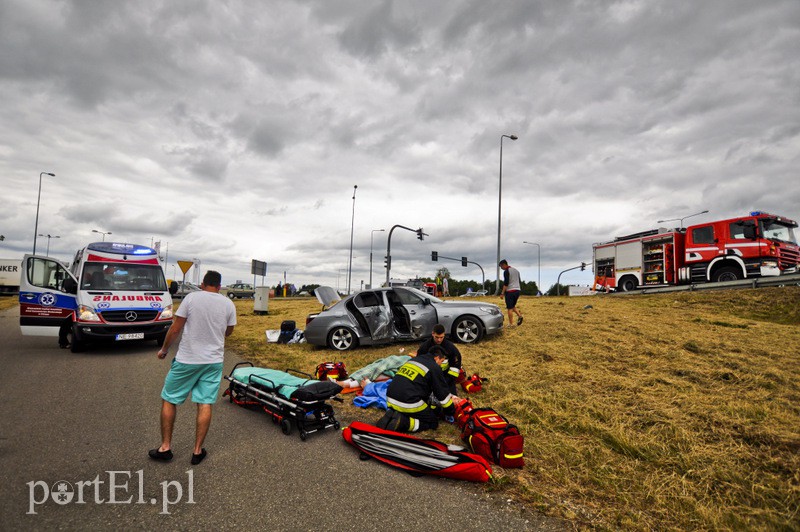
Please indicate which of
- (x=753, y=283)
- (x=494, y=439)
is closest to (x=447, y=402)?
(x=494, y=439)

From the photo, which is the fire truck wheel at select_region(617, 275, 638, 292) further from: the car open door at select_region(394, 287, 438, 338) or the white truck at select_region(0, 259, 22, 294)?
the white truck at select_region(0, 259, 22, 294)

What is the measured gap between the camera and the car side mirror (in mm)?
9391

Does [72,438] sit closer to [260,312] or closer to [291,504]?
[291,504]

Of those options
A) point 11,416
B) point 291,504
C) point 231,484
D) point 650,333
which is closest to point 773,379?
point 650,333

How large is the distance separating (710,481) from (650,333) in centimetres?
658

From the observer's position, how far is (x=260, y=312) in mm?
19656

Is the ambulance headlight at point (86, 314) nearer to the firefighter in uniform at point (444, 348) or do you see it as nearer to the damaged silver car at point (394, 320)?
the damaged silver car at point (394, 320)

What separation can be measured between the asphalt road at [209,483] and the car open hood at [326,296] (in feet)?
17.7

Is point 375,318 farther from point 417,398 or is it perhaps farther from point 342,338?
point 417,398

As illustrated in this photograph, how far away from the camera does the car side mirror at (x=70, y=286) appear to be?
939 centimetres

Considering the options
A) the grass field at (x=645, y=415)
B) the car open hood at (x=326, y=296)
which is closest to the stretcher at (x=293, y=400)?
the grass field at (x=645, y=415)

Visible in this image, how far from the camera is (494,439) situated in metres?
3.79

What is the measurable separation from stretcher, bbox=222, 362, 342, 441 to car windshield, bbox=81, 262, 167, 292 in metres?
6.46

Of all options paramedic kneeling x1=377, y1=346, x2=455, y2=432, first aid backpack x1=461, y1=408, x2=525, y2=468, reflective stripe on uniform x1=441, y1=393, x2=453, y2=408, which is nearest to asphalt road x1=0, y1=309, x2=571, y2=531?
first aid backpack x1=461, y1=408, x2=525, y2=468
